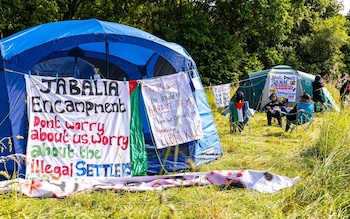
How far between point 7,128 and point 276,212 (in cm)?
270

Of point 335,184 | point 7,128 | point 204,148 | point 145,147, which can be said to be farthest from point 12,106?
point 335,184

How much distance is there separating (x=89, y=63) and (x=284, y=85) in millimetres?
6480

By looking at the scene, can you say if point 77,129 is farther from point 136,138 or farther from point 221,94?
point 221,94

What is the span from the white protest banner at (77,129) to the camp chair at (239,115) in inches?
123

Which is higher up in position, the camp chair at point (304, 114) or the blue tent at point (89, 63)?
the blue tent at point (89, 63)

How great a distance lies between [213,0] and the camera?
1723cm

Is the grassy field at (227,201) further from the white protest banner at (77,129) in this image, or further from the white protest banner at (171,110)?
the white protest banner at (171,110)

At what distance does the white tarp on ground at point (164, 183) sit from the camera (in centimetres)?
364

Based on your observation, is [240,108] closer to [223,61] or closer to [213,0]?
[223,61]

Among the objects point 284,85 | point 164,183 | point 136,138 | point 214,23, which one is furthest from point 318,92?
point 214,23

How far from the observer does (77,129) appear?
4312 millimetres

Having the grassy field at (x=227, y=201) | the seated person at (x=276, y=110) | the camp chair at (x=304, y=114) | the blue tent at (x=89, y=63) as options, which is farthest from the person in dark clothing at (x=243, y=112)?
the grassy field at (x=227, y=201)

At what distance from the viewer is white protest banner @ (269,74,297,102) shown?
1098cm

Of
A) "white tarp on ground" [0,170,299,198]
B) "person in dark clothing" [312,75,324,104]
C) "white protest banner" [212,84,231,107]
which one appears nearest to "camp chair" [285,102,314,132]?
"white protest banner" [212,84,231,107]
